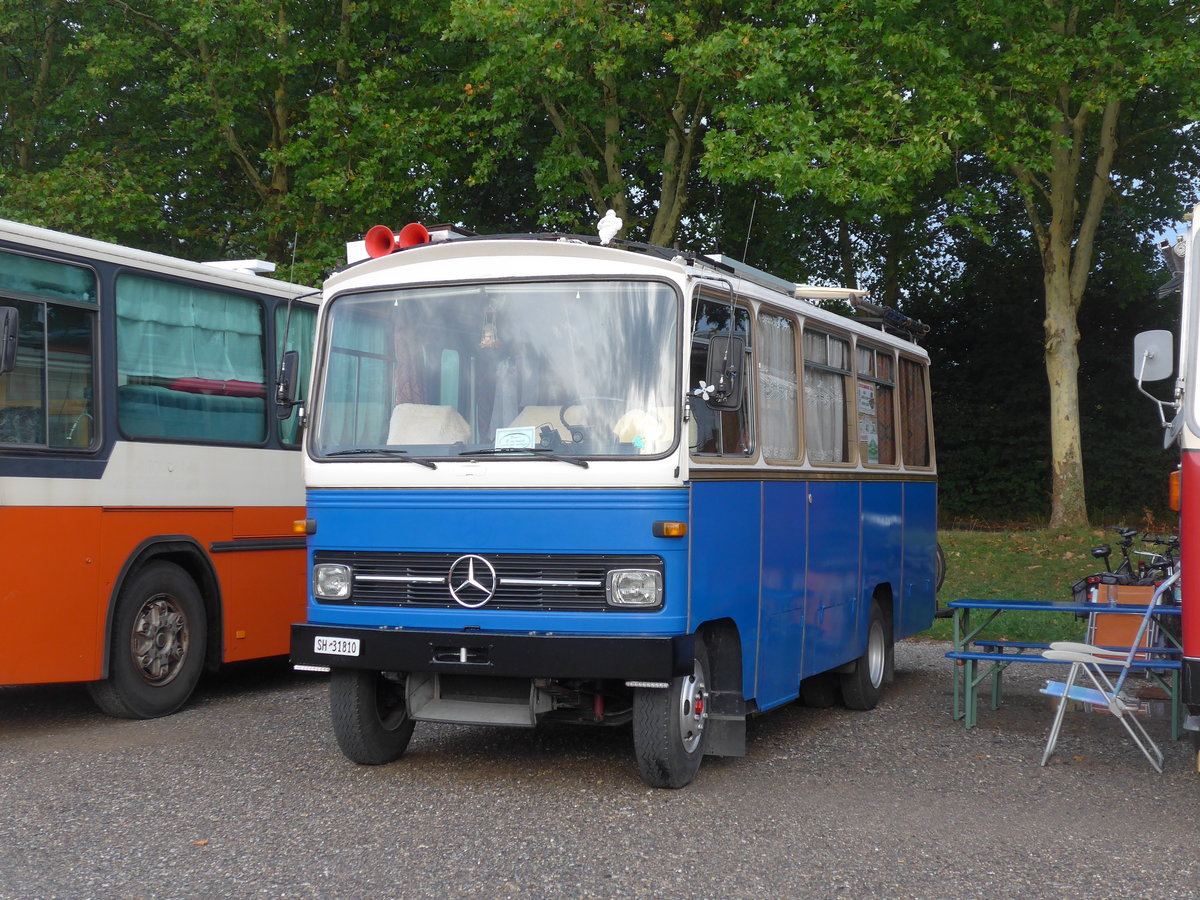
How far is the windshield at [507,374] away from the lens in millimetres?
6836

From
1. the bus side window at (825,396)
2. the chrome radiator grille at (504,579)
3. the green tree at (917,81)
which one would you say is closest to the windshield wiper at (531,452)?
the chrome radiator grille at (504,579)

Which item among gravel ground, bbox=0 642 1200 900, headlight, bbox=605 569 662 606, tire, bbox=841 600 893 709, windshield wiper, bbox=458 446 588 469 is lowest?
gravel ground, bbox=0 642 1200 900

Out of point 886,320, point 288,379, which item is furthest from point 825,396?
point 288,379

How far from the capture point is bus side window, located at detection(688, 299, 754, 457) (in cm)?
688

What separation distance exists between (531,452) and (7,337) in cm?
313

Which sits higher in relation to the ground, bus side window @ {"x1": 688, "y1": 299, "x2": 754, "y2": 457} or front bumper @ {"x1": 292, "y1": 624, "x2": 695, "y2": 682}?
bus side window @ {"x1": 688, "y1": 299, "x2": 754, "y2": 457}

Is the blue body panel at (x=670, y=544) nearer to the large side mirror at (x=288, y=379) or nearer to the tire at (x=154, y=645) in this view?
the large side mirror at (x=288, y=379)

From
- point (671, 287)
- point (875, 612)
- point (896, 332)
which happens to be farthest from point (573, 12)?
point (671, 287)

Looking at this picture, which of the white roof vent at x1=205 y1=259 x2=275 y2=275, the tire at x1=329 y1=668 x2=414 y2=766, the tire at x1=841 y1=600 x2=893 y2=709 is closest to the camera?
the tire at x1=329 y1=668 x2=414 y2=766

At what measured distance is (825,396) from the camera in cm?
905

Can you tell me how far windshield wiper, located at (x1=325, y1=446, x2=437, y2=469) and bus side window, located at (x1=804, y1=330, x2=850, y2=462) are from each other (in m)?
2.64

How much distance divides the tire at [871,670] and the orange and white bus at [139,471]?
13.5ft

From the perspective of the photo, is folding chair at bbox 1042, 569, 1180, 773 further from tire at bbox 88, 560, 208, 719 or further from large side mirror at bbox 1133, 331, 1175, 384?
tire at bbox 88, 560, 208, 719

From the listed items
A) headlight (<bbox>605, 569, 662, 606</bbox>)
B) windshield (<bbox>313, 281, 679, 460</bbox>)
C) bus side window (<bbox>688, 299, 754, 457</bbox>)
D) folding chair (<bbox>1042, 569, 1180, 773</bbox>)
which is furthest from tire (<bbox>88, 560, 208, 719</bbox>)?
folding chair (<bbox>1042, 569, 1180, 773</bbox>)
